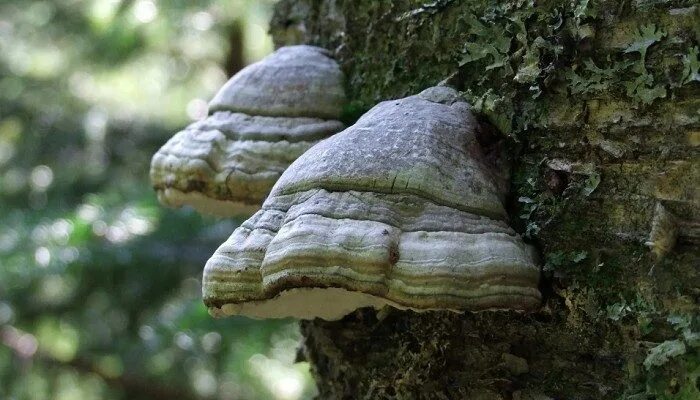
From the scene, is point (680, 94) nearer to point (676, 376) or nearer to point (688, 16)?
point (688, 16)

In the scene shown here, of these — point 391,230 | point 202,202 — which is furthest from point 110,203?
point 391,230

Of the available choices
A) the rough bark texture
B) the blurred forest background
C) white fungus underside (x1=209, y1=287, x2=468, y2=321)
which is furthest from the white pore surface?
the blurred forest background

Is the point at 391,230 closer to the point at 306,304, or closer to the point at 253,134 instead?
the point at 306,304

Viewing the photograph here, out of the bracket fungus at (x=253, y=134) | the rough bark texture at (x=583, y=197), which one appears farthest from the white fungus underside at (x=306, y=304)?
the bracket fungus at (x=253, y=134)

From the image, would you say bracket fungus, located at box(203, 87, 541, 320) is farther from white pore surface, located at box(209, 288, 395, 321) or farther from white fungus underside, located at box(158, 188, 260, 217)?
white fungus underside, located at box(158, 188, 260, 217)

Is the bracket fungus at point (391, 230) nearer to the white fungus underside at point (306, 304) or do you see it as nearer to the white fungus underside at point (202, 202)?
the white fungus underside at point (306, 304)
